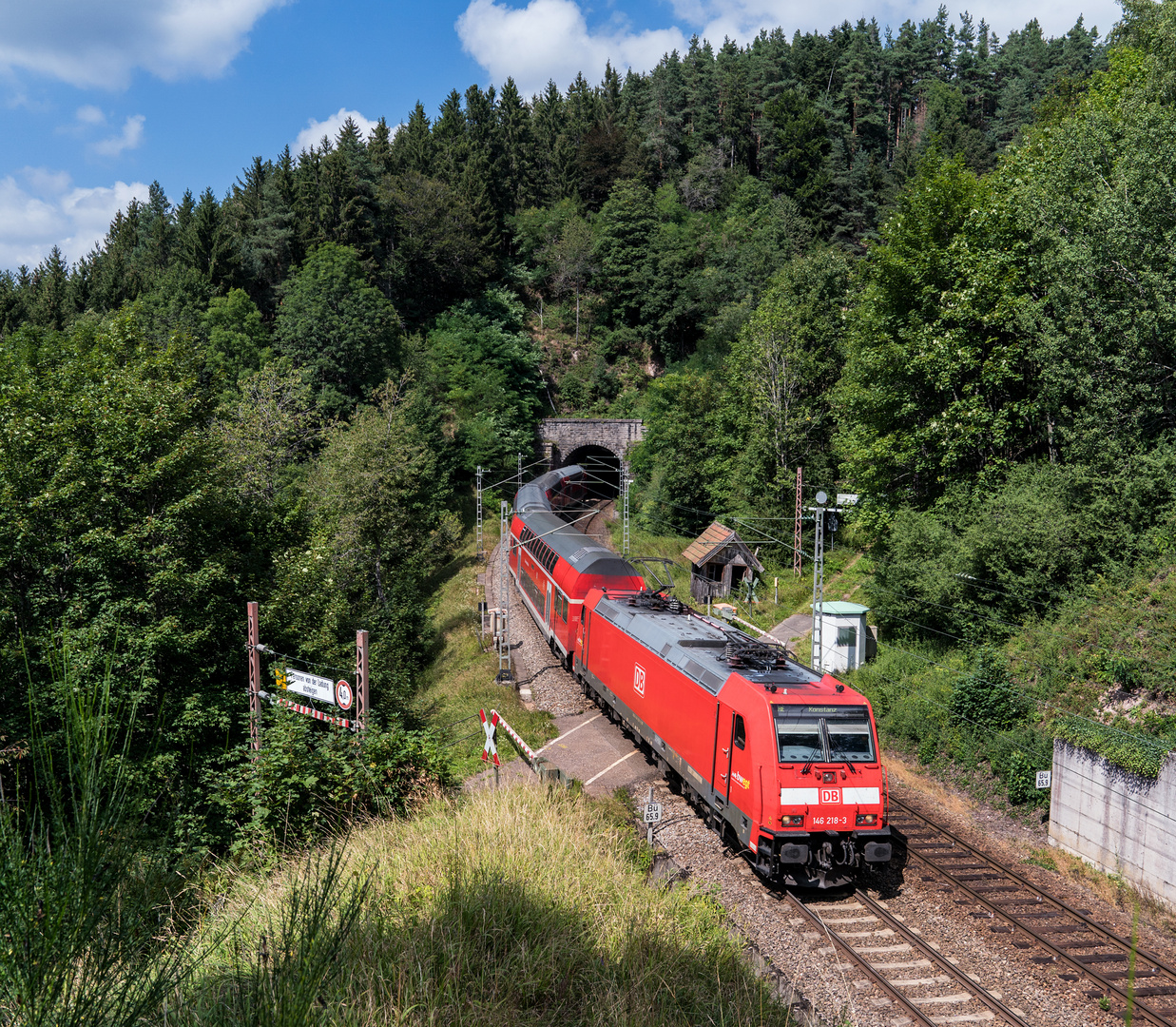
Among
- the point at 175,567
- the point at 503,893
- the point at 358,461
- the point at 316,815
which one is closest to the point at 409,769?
the point at 316,815

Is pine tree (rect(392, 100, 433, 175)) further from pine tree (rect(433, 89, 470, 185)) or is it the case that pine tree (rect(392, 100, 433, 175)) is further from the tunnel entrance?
the tunnel entrance

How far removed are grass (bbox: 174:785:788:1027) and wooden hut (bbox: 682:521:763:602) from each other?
24.3 meters

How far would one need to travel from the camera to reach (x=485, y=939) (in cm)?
567

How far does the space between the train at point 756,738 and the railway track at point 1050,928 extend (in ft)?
3.99

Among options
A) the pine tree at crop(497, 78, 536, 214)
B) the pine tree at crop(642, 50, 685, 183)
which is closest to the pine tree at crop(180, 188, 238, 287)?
the pine tree at crop(497, 78, 536, 214)

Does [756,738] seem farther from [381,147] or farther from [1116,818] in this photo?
[381,147]

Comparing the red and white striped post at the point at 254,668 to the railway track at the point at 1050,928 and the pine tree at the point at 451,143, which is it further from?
the pine tree at the point at 451,143

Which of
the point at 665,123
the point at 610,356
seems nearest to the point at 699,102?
the point at 665,123

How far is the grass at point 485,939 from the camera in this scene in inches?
126

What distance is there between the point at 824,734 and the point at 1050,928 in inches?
161

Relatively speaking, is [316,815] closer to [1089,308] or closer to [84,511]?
[84,511]

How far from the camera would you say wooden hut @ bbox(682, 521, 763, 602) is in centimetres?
3306

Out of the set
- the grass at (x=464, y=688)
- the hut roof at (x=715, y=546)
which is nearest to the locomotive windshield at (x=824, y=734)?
the grass at (x=464, y=688)

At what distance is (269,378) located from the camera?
31.8 m
